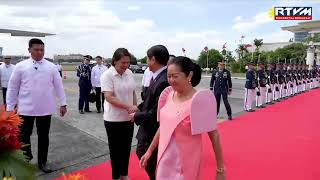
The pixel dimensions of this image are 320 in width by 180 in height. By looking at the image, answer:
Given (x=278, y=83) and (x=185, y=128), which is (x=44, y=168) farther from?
(x=278, y=83)

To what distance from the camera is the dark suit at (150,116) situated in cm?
302

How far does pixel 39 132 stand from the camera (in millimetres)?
4555

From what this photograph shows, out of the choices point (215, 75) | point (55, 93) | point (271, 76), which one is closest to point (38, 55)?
point (55, 93)

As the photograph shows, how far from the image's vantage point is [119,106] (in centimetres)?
383

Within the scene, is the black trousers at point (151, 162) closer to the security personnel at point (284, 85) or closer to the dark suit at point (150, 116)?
the dark suit at point (150, 116)

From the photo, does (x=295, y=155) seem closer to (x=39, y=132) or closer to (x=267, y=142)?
(x=267, y=142)

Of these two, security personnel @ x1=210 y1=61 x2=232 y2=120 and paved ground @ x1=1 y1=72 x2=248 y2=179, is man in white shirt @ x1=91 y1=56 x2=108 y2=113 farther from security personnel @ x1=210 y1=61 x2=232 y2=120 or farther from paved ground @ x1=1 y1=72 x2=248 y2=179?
security personnel @ x1=210 y1=61 x2=232 y2=120

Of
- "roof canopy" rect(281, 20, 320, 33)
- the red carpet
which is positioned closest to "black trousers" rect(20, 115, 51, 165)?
the red carpet

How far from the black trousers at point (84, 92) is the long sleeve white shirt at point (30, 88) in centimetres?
517

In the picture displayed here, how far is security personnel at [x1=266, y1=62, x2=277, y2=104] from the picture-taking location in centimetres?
1354

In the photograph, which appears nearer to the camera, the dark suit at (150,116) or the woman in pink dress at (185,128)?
the woman in pink dress at (185,128)

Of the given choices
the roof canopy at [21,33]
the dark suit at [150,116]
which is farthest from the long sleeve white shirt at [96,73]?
the roof canopy at [21,33]

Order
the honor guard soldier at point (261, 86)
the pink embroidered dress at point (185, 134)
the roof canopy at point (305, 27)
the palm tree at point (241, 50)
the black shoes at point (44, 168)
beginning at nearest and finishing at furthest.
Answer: the pink embroidered dress at point (185, 134), the black shoes at point (44, 168), the honor guard soldier at point (261, 86), the palm tree at point (241, 50), the roof canopy at point (305, 27)

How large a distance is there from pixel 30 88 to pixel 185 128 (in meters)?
2.65
